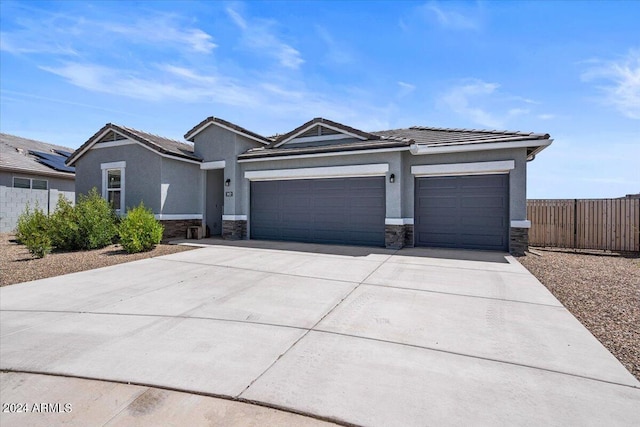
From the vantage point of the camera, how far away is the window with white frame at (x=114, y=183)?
1365cm

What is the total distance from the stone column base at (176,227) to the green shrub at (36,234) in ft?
12.1

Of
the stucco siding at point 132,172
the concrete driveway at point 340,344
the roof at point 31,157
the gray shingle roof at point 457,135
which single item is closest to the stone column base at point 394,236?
the gray shingle roof at point 457,135

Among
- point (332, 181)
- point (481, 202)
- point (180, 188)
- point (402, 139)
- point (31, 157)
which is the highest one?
point (31, 157)

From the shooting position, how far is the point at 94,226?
11.0 m

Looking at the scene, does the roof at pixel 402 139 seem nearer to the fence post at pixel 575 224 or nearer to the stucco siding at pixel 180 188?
the stucco siding at pixel 180 188

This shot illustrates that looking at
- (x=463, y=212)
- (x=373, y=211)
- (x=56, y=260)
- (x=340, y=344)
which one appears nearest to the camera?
(x=340, y=344)

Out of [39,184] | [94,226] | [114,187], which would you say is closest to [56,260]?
[94,226]

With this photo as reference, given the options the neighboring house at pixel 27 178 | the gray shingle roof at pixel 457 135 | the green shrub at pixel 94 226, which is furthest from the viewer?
the neighboring house at pixel 27 178

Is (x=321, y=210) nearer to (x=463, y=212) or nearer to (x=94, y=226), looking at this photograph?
(x=463, y=212)

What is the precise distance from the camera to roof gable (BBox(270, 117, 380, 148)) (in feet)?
38.9

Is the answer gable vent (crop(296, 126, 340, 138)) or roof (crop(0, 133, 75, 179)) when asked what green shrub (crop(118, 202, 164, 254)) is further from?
roof (crop(0, 133, 75, 179))

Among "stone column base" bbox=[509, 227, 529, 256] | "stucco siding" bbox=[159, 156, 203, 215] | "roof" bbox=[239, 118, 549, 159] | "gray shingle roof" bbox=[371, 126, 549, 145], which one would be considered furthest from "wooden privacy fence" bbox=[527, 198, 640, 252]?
"stucco siding" bbox=[159, 156, 203, 215]

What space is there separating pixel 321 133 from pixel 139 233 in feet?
25.1

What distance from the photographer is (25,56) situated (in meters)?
9.45
